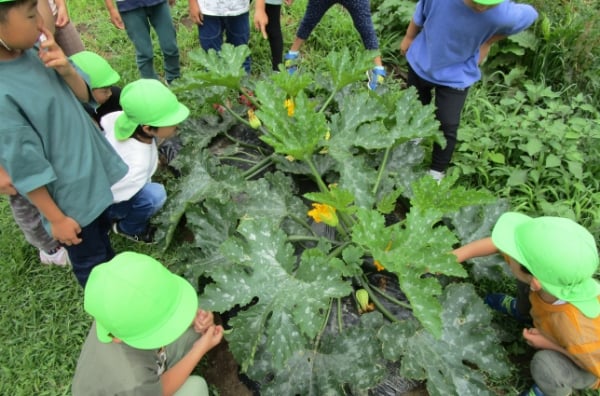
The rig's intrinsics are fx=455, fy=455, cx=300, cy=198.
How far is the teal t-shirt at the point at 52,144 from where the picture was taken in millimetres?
1810

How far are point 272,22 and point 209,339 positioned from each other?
2.63m

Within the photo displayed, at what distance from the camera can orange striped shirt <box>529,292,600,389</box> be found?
1960 millimetres

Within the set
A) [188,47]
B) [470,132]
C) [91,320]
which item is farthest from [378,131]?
[188,47]

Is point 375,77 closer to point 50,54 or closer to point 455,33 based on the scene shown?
point 455,33

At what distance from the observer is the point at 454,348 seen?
2217 millimetres

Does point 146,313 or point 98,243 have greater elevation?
point 146,313

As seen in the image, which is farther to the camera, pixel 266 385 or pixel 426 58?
pixel 426 58

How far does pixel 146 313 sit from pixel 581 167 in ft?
9.72

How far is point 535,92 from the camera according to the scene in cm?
362

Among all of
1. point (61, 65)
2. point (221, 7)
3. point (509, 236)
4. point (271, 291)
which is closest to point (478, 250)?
point (509, 236)

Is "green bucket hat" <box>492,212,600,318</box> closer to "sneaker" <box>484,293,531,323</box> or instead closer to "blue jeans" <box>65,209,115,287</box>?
"sneaker" <box>484,293,531,323</box>

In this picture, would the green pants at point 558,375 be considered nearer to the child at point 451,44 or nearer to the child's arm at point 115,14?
the child at point 451,44

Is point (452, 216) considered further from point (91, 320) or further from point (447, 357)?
point (91, 320)

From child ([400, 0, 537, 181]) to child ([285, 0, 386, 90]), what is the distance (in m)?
0.46
